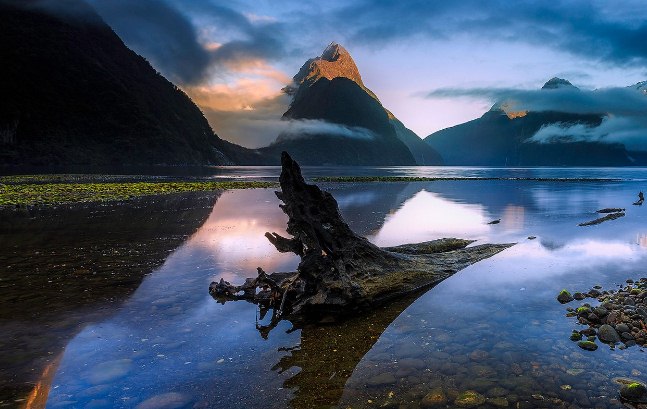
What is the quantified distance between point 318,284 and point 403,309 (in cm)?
300

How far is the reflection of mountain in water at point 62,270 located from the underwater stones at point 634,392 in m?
11.5

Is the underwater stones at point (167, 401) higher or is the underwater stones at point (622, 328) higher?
the underwater stones at point (622, 328)

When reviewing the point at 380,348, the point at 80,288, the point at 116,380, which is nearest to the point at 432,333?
the point at 380,348

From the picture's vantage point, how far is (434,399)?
805 cm

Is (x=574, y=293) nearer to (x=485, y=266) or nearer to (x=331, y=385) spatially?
(x=485, y=266)

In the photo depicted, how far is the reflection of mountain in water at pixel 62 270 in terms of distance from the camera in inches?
385

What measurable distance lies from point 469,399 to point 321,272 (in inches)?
220

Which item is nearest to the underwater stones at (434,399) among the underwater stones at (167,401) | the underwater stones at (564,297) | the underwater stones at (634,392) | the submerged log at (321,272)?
the underwater stones at (634,392)

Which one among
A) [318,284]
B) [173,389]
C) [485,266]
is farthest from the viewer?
[485,266]

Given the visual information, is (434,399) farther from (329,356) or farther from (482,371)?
(329,356)

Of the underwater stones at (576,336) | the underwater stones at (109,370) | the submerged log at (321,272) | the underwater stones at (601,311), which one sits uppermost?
the submerged log at (321,272)

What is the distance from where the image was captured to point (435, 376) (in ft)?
→ 29.2

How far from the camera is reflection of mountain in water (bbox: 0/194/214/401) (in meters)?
9.78

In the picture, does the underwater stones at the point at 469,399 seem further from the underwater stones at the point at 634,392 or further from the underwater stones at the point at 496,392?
the underwater stones at the point at 634,392
